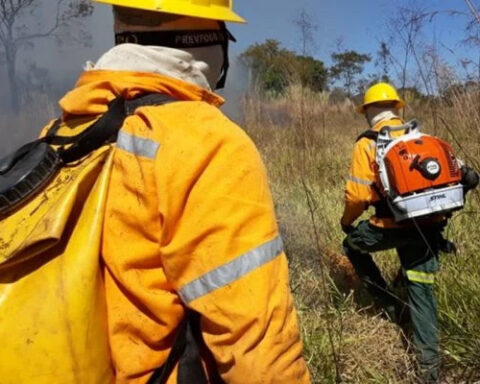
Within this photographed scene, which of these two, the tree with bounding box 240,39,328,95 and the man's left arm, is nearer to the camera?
the man's left arm

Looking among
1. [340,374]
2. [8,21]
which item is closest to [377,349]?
[340,374]

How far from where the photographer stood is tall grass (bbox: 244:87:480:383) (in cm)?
266

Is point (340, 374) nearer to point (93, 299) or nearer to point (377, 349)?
point (377, 349)

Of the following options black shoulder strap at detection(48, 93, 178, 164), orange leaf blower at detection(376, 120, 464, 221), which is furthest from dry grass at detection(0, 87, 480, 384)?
black shoulder strap at detection(48, 93, 178, 164)

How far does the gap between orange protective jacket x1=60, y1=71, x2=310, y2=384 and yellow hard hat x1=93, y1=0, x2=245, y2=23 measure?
253mm

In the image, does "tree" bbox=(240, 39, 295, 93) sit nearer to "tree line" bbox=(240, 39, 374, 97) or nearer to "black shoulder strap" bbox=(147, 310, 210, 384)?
"tree line" bbox=(240, 39, 374, 97)

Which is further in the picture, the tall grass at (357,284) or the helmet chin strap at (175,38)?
the tall grass at (357,284)

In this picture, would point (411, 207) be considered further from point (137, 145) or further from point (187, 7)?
point (137, 145)

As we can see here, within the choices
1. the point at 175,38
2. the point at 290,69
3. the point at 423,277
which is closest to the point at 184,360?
the point at 175,38

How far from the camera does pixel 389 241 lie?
10.6ft

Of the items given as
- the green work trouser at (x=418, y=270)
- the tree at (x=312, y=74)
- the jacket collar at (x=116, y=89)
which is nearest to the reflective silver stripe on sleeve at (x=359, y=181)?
the green work trouser at (x=418, y=270)

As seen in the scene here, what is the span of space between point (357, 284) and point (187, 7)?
121 inches

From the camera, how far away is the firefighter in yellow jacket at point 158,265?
39.1 inches

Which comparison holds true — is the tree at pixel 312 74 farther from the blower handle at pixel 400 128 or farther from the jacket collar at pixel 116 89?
the jacket collar at pixel 116 89
